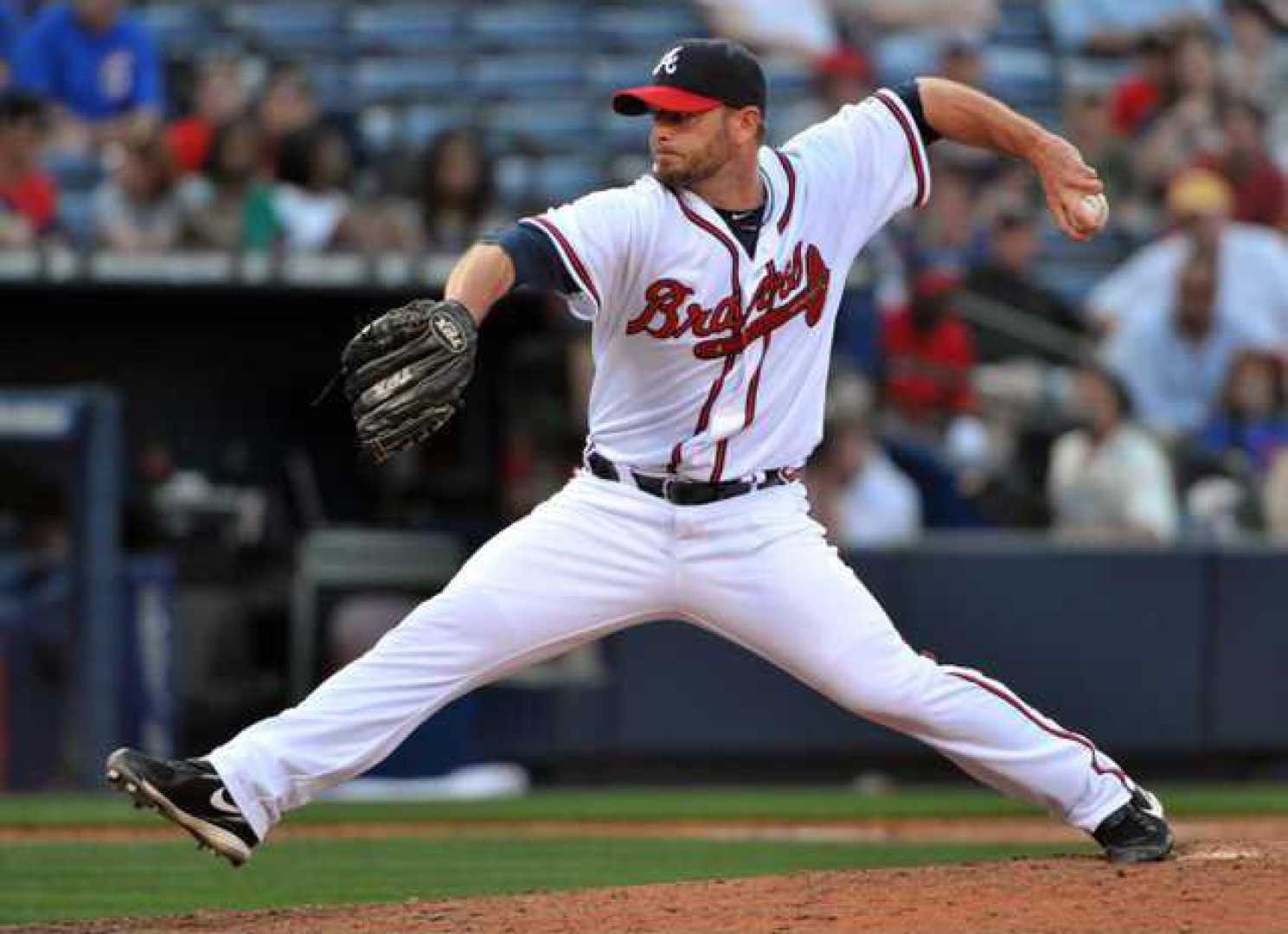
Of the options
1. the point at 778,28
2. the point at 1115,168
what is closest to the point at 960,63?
the point at 778,28

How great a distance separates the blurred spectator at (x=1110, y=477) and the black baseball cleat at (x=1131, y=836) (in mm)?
5563

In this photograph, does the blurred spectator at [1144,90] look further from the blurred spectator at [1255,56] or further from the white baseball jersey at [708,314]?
the white baseball jersey at [708,314]

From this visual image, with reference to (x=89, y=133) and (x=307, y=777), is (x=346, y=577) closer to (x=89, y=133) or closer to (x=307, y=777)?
(x=89, y=133)

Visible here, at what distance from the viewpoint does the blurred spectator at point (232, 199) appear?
1127 cm

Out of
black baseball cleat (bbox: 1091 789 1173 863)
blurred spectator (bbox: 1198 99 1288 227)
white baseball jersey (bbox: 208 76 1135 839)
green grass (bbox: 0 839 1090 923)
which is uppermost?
blurred spectator (bbox: 1198 99 1288 227)

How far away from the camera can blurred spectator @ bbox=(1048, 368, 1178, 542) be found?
11172mm

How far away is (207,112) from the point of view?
12070mm

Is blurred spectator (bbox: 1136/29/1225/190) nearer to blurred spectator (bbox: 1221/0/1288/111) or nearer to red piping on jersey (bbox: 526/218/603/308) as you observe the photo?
blurred spectator (bbox: 1221/0/1288/111)

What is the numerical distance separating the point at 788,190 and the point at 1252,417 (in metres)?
6.77

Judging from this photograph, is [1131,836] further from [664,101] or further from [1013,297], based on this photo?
[1013,297]

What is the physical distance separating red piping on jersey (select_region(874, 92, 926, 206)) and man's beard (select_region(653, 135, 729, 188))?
60cm

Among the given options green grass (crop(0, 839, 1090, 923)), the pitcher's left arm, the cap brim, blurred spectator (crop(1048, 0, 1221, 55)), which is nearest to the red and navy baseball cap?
the cap brim

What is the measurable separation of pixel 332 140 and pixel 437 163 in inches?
29.2

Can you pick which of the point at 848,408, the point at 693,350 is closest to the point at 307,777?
the point at 693,350
